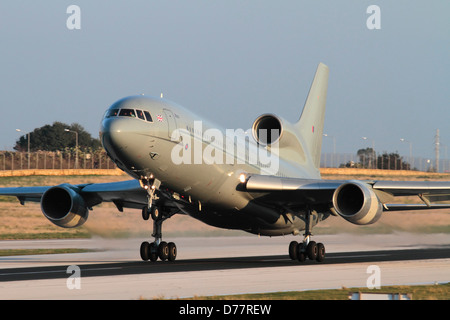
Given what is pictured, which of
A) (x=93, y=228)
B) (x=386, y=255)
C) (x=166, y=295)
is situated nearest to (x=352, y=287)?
(x=166, y=295)

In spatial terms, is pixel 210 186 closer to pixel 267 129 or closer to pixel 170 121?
pixel 170 121

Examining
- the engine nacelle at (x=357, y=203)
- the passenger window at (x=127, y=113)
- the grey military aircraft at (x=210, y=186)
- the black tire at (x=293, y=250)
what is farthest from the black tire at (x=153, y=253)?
the passenger window at (x=127, y=113)

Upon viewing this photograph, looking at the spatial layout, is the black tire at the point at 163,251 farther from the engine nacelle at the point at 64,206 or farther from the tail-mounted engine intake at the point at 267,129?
the tail-mounted engine intake at the point at 267,129

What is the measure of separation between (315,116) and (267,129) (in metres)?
7.29

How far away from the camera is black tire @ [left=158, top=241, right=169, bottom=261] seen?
99.9ft

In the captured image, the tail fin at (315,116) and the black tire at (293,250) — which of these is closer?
the black tire at (293,250)

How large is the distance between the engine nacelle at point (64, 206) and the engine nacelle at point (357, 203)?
37.5ft

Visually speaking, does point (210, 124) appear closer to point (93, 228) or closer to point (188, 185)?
point (188, 185)

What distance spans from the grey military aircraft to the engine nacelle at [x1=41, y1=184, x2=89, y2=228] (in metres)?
0.04

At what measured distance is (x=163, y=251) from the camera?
30.5m

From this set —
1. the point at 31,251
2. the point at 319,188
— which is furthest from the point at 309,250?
the point at 31,251

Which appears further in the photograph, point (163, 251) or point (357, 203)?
point (163, 251)

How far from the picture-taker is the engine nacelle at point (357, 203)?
2781 cm

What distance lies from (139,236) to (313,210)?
14554 mm
